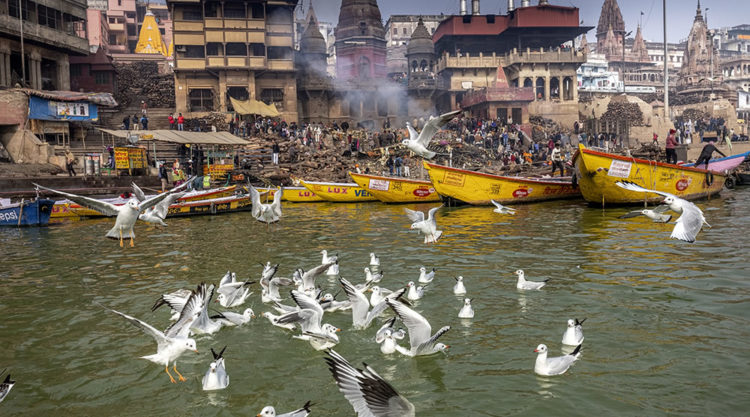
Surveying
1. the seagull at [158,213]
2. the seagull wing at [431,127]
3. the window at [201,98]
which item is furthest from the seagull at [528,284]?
the window at [201,98]

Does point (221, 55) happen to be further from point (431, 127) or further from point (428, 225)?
point (431, 127)

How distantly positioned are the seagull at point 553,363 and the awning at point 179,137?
2584 cm

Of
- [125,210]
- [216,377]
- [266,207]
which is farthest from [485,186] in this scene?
[216,377]

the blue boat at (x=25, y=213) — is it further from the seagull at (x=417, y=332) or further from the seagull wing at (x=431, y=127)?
the seagull at (x=417, y=332)

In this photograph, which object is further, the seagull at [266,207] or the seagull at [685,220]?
the seagull at [266,207]

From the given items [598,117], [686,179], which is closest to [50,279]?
[686,179]

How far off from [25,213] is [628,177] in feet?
74.7

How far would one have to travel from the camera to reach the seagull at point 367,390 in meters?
4.49

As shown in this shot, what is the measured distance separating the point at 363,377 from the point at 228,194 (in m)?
23.9

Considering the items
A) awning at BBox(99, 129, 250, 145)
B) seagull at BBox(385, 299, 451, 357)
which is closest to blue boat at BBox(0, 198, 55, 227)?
awning at BBox(99, 129, 250, 145)

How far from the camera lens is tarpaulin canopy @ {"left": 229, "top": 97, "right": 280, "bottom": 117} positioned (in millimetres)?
44219

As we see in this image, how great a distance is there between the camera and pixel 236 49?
49.3 metres

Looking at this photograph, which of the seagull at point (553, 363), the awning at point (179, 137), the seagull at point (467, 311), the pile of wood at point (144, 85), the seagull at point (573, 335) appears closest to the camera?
the seagull at point (553, 363)

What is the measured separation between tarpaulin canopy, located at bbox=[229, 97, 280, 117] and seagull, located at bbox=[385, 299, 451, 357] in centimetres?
3914
